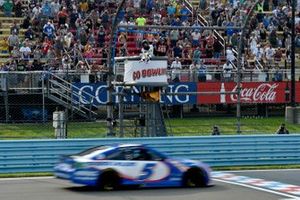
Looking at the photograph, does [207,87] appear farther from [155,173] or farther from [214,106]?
[155,173]

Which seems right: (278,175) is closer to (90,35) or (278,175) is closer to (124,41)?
(124,41)

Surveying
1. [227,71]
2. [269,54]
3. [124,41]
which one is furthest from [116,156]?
[269,54]

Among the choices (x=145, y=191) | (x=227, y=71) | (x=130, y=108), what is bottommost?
(x=145, y=191)

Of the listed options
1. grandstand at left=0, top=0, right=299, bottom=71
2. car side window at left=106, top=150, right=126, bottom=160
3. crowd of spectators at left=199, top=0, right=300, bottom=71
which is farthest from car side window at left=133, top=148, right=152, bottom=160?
crowd of spectators at left=199, top=0, right=300, bottom=71

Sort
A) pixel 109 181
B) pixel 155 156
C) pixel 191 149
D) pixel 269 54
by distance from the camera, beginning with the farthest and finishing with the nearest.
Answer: pixel 269 54
pixel 191 149
pixel 155 156
pixel 109 181

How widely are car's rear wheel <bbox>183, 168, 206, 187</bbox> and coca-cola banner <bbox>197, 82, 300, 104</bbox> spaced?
1688cm

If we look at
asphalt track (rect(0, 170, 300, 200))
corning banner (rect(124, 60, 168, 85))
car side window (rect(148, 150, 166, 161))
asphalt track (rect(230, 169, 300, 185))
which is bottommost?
asphalt track (rect(230, 169, 300, 185))

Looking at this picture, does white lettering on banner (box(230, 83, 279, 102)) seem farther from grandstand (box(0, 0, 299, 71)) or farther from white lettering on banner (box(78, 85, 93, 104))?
white lettering on banner (box(78, 85, 93, 104))

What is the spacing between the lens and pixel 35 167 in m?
23.8

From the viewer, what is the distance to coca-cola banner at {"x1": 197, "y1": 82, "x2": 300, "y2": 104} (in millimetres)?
37750

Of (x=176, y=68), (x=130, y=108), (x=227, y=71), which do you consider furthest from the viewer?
(x=227, y=71)

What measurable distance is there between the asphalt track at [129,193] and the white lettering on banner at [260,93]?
17086 mm

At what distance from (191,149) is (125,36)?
13.7 meters

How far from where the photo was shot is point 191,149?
25.3 metres
